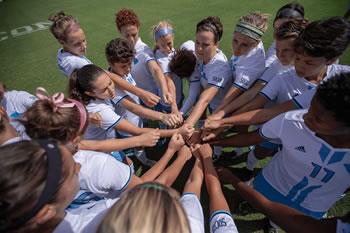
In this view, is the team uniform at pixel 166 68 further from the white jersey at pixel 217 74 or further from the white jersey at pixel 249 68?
the white jersey at pixel 249 68

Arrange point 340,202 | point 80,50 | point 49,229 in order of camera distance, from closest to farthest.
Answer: point 49,229 → point 340,202 → point 80,50

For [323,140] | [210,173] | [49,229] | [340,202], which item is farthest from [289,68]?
[49,229]

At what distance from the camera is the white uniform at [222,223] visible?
6.53 feet

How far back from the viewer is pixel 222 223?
2.05 meters

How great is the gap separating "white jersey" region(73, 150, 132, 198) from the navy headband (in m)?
0.60

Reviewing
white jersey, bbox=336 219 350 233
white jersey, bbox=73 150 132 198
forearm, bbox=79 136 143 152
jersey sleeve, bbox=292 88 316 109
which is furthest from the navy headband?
jersey sleeve, bbox=292 88 316 109

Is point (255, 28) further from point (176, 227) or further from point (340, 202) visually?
point (176, 227)

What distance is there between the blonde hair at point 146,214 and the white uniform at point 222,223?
77 centimetres

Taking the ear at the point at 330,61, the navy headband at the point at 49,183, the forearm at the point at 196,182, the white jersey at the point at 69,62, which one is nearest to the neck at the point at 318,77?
the ear at the point at 330,61

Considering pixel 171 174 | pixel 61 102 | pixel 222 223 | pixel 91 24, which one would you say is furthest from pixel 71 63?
pixel 91 24

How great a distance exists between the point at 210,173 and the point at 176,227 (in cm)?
146

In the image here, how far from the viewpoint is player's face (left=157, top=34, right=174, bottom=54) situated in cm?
405

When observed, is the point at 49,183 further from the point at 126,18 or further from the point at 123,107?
the point at 126,18

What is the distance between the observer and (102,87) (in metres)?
2.90
